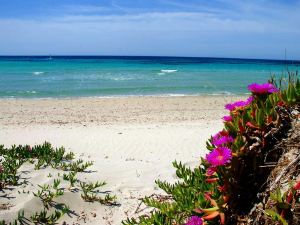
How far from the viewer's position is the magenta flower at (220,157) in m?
2.00

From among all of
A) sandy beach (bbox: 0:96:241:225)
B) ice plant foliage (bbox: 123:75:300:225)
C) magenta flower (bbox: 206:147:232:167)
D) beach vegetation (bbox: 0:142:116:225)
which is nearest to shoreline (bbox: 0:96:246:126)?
sandy beach (bbox: 0:96:241:225)

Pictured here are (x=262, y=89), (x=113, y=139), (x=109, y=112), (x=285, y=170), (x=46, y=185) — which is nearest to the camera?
(x=285, y=170)

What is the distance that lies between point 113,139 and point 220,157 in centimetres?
638

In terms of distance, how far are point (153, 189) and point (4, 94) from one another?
1925 cm

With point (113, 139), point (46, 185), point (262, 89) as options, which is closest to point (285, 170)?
point (262, 89)

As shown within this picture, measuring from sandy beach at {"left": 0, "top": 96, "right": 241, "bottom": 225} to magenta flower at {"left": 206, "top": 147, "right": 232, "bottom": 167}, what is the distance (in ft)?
5.80

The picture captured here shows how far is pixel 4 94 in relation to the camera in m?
21.1

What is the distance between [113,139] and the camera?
8.26 m

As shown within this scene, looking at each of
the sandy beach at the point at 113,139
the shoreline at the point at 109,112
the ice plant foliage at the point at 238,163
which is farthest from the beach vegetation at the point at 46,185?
the shoreline at the point at 109,112

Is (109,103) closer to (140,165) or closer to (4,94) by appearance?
(4,94)

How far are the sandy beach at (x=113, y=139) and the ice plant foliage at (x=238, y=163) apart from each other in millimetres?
1390

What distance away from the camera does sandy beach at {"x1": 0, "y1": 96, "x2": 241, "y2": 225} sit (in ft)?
12.3

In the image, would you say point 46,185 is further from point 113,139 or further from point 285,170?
point 113,139

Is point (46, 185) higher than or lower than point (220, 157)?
lower
